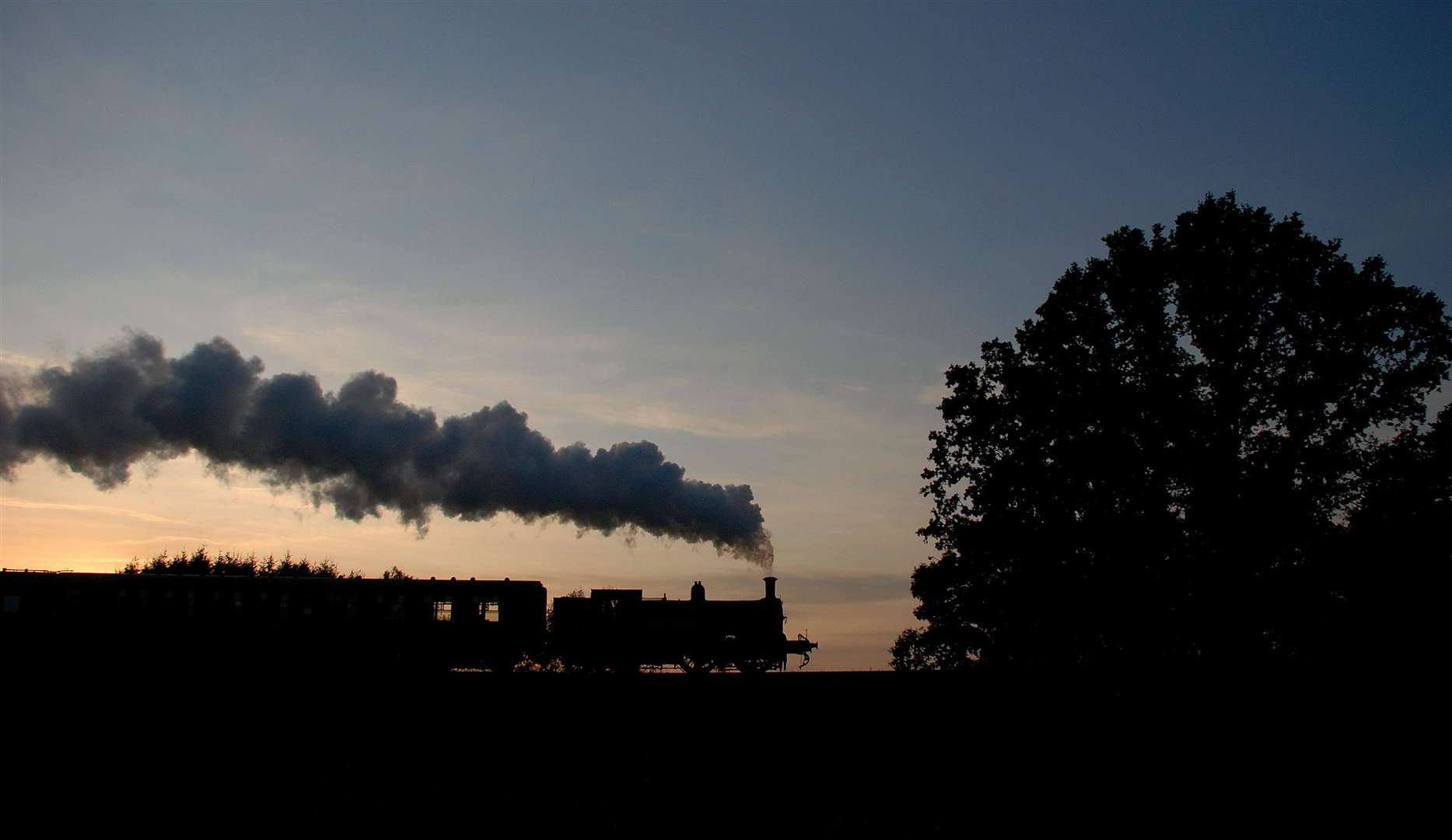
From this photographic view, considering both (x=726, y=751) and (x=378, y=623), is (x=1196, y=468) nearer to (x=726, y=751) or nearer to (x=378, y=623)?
(x=726, y=751)

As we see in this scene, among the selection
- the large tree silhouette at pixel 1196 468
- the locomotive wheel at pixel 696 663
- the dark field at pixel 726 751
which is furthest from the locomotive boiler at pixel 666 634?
the dark field at pixel 726 751

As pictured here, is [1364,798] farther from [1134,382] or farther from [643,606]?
[643,606]

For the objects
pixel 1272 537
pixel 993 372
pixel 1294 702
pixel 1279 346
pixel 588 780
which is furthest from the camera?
pixel 993 372

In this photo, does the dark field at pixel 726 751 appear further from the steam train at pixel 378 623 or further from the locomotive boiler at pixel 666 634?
the locomotive boiler at pixel 666 634

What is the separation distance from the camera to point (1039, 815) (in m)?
10.0

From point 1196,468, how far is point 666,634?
17.6 metres

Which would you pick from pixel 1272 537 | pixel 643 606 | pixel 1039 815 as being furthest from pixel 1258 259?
pixel 643 606

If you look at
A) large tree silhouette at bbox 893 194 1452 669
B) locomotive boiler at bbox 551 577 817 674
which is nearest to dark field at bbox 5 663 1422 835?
large tree silhouette at bbox 893 194 1452 669

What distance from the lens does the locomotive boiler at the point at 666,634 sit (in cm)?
3125

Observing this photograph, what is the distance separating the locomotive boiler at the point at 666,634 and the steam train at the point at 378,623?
0.04m

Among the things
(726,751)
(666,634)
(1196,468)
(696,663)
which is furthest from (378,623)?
(1196,468)

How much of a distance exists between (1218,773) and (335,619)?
26.8 meters

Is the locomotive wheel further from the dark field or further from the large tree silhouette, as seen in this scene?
the dark field

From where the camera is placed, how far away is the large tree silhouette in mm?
21672
